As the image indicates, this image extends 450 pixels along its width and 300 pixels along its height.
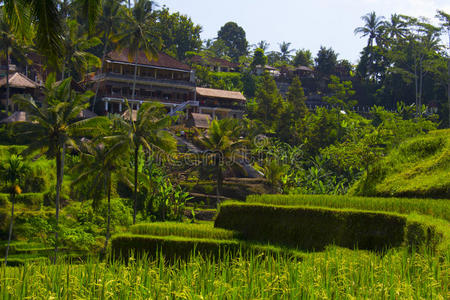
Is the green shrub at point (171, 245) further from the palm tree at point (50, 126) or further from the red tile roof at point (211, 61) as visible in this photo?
the red tile roof at point (211, 61)

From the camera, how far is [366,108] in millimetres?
83500

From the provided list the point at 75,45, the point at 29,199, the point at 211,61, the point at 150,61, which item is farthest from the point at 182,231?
the point at 211,61

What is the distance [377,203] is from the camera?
1952 centimetres

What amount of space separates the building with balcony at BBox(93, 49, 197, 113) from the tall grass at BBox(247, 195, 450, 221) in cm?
4261

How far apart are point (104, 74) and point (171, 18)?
3048 centimetres

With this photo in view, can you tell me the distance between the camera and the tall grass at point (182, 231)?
2117 centimetres

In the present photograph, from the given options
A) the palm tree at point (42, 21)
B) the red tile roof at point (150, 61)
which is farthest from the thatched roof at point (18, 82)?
the palm tree at point (42, 21)

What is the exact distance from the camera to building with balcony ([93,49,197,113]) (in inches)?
2630

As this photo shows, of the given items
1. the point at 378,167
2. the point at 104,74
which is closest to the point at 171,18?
the point at 104,74

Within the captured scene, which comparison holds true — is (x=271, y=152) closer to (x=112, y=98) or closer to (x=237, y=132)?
(x=237, y=132)

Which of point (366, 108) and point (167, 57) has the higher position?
point (167, 57)

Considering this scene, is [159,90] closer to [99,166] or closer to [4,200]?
[99,166]

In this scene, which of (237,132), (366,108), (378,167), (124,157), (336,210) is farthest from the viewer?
(366,108)

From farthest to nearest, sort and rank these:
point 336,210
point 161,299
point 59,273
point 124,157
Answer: point 124,157
point 336,210
point 59,273
point 161,299
